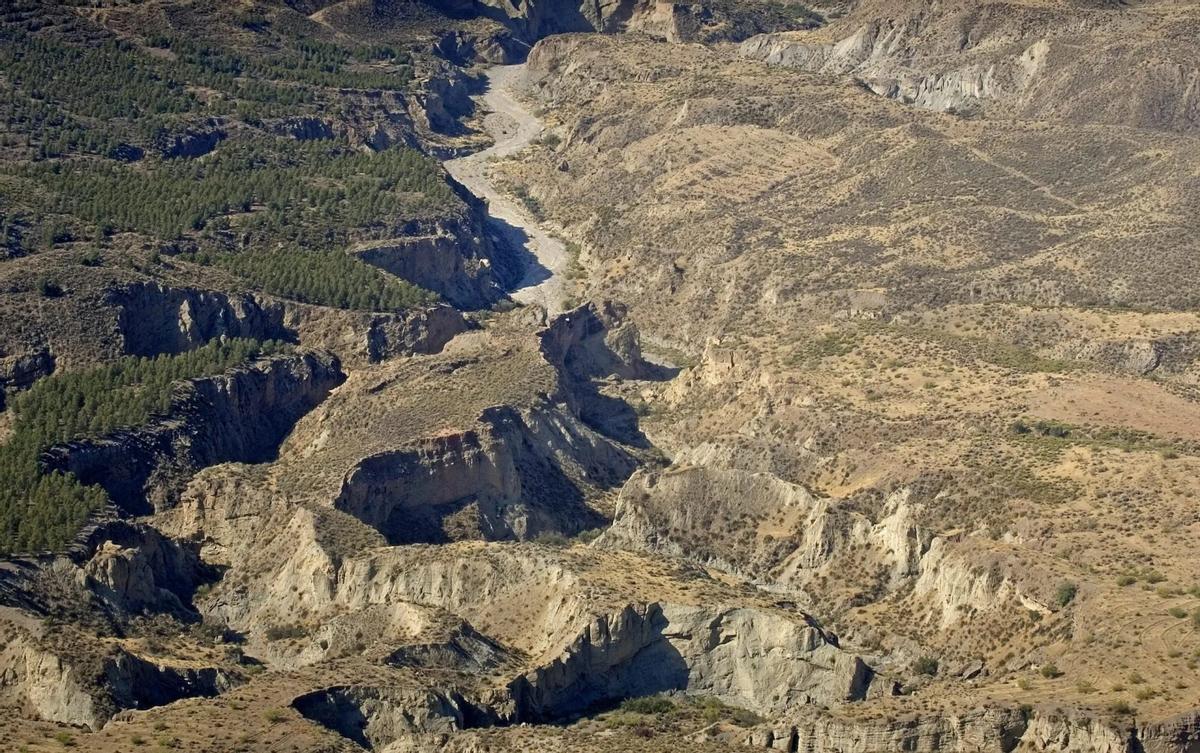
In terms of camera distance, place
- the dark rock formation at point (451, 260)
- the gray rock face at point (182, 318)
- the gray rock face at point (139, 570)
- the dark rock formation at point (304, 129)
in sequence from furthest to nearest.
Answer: the dark rock formation at point (304, 129)
the dark rock formation at point (451, 260)
the gray rock face at point (182, 318)
the gray rock face at point (139, 570)

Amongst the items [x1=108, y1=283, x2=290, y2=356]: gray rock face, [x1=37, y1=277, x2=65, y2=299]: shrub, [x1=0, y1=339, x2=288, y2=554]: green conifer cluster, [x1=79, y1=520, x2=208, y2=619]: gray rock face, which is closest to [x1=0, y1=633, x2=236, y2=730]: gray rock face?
[x1=79, y1=520, x2=208, y2=619]: gray rock face

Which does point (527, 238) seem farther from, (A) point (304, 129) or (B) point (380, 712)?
(B) point (380, 712)

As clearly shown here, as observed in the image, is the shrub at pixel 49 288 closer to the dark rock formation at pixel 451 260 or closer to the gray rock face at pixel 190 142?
the dark rock formation at pixel 451 260

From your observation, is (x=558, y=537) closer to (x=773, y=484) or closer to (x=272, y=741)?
(x=773, y=484)

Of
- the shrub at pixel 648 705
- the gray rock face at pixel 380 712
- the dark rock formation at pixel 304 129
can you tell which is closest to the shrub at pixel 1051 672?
the shrub at pixel 648 705

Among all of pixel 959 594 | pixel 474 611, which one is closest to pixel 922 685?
pixel 959 594

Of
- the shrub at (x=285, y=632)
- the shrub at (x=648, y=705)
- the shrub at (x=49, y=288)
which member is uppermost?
the shrub at (x=49, y=288)
